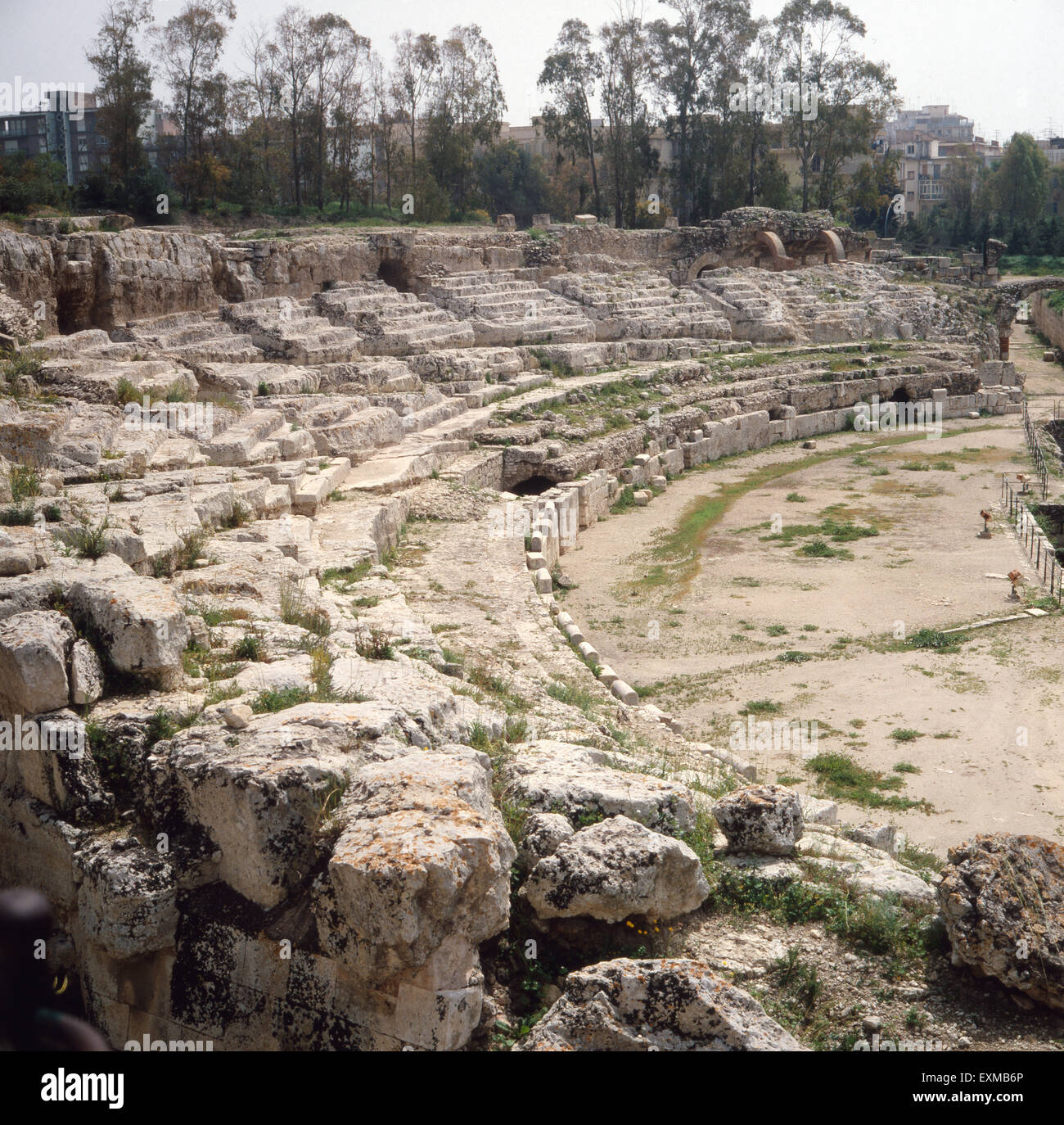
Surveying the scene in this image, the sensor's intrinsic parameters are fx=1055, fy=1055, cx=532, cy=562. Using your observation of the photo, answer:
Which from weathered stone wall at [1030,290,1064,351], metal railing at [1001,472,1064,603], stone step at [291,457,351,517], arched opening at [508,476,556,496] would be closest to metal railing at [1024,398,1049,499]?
metal railing at [1001,472,1064,603]

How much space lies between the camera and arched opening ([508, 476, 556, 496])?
18297mm

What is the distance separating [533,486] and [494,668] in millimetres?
9795

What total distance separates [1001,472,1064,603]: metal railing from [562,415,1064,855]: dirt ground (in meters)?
0.23

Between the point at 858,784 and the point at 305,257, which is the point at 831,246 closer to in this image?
the point at 305,257

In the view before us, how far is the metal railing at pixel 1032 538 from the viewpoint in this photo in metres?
13.8

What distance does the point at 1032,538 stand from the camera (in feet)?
51.6

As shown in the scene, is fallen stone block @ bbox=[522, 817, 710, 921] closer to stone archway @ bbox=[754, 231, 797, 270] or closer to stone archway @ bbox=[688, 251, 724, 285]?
stone archway @ bbox=[688, 251, 724, 285]

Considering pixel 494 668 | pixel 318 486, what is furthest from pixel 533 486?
pixel 494 668

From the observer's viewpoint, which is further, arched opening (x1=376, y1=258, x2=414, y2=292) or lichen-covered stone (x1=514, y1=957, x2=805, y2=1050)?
arched opening (x1=376, y1=258, x2=414, y2=292)

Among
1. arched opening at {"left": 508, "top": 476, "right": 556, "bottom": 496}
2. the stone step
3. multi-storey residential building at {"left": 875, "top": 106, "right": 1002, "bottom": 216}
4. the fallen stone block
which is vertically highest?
multi-storey residential building at {"left": 875, "top": 106, "right": 1002, "bottom": 216}

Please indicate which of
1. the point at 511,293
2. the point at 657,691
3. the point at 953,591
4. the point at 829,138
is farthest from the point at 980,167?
the point at 657,691

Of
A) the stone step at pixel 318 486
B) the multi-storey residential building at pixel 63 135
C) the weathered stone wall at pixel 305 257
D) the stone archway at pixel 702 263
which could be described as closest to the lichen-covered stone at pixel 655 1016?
the stone step at pixel 318 486

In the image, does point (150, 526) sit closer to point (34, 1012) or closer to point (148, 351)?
point (34, 1012)
